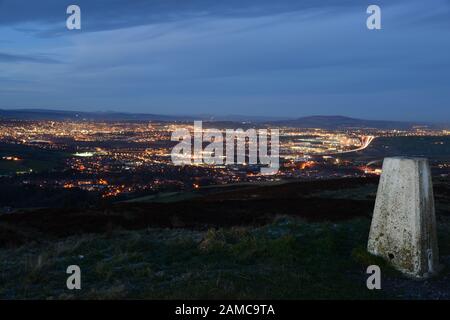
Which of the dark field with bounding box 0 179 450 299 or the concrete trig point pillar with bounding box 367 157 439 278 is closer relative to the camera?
the dark field with bounding box 0 179 450 299

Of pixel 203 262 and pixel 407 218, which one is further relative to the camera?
pixel 203 262

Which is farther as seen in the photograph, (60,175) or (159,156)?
(159,156)

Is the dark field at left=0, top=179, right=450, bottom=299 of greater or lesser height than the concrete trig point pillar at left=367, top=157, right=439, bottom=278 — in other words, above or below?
below

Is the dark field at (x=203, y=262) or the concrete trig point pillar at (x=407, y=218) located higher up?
the concrete trig point pillar at (x=407, y=218)

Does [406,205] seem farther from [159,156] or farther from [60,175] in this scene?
[159,156]

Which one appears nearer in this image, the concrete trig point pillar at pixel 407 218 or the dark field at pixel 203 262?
the dark field at pixel 203 262

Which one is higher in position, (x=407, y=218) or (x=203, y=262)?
(x=407, y=218)
